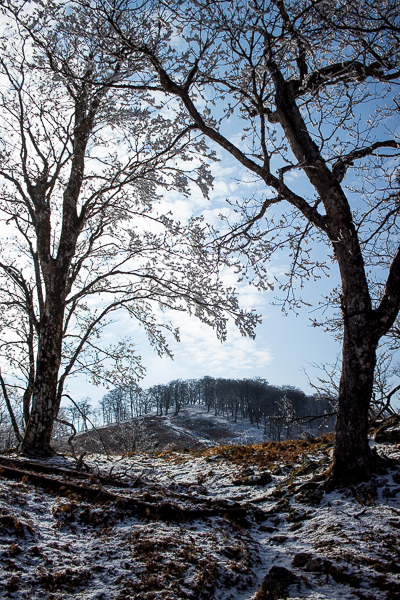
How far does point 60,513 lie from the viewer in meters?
3.07

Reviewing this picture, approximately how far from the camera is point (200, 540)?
9.87 feet

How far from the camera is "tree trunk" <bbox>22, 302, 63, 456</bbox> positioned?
6195mm

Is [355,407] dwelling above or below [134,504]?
above

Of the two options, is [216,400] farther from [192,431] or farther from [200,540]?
[200,540]

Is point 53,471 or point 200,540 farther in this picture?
point 53,471

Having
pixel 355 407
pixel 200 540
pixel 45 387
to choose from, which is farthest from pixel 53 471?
pixel 355 407

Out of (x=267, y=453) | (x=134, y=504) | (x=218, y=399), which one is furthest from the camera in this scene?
(x=218, y=399)

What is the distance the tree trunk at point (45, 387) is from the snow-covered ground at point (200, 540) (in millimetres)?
2249

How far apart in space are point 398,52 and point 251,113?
7.35ft

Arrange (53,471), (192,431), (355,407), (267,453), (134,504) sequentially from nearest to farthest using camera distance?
1. (134,504)
2. (355,407)
3. (53,471)
4. (267,453)
5. (192,431)

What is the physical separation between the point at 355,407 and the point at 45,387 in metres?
5.63

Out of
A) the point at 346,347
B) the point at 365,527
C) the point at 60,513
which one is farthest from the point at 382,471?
the point at 60,513

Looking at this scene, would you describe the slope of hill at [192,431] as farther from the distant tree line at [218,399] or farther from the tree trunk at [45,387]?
the tree trunk at [45,387]

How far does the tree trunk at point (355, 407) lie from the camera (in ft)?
13.1
